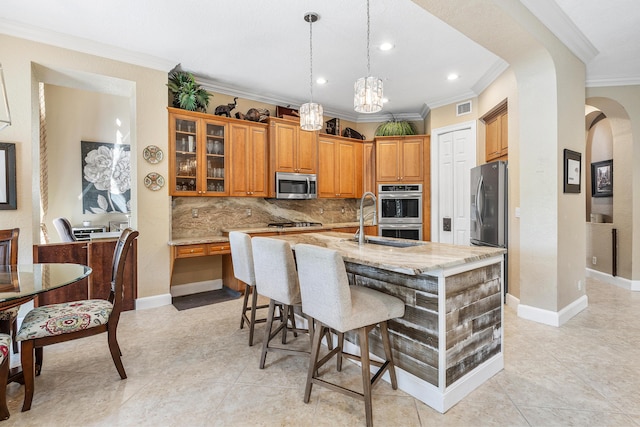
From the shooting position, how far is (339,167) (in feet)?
18.7

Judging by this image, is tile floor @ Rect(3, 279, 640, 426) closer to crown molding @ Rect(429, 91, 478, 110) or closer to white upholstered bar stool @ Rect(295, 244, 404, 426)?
white upholstered bar stool @ Rect(295, 244, 404, 426)

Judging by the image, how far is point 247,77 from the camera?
4.39 metres

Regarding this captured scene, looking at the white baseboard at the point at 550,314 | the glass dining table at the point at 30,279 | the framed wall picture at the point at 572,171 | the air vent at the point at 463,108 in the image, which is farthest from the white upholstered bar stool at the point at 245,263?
the air vent at the point at 463,108

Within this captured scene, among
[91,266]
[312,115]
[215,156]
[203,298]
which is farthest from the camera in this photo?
[215,156]

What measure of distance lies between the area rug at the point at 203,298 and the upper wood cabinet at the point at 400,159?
3.14 metres

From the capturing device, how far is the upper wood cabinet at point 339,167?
18.1 feet

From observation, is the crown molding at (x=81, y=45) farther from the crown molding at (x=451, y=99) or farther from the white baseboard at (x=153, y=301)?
the crown molding at (x=451, y=99)

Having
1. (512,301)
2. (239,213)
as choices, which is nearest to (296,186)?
(239,213)

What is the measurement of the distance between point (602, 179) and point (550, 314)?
3.57 meters

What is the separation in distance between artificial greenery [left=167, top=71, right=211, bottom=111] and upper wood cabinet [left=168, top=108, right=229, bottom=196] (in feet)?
0.42

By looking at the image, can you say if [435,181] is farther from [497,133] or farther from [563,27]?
[563,27]

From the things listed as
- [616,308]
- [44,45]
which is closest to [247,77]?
[44,45]

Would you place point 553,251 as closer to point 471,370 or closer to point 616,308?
point 616,308

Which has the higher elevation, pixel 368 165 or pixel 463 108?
pixel 463 108
